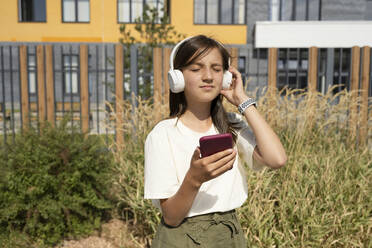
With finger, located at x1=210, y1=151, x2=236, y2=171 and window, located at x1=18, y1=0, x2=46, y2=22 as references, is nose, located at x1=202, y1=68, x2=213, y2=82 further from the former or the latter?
window, located at x1=18, y1=0, x2=46, y2=22

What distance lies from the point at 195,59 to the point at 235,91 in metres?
0.24

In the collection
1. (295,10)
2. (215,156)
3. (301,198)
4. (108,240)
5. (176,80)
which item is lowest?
(108,240)

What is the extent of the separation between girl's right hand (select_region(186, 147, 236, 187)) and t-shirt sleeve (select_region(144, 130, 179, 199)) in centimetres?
18

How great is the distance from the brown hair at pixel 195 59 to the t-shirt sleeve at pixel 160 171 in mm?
212

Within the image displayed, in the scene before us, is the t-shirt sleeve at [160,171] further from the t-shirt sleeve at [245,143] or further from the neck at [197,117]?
the t-shirt sleeve at [245,143]

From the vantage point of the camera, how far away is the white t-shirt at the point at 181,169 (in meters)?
1.44

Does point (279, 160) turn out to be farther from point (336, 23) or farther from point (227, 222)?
point (336, 23)

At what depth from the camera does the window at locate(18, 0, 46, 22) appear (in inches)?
693

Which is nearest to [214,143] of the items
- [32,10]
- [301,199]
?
[301,199]

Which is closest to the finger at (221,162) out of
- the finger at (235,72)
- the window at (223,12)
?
the finger at (235,72)

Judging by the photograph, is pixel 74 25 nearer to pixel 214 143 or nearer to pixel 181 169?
pixel 181 169

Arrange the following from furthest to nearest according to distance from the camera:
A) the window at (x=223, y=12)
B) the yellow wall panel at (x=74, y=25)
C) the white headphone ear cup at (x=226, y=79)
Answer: the window at (x=223, y=12) < the yellow wall panel at (x=74, y=25) < the white headphone ear cup at (x=226, y=79)

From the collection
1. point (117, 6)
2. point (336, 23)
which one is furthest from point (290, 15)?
point (117, 6)

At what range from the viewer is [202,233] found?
4.90 feet
